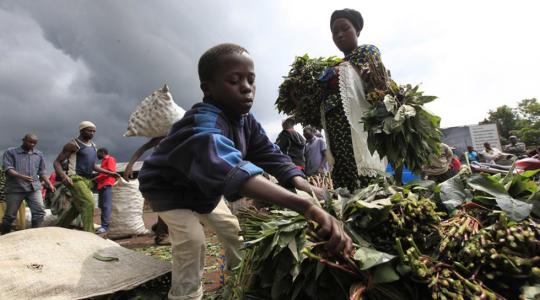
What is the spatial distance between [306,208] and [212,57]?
3.33ft

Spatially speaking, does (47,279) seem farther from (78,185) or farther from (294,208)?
(78,185)

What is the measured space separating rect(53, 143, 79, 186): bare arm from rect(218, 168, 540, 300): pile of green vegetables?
4.07 metres

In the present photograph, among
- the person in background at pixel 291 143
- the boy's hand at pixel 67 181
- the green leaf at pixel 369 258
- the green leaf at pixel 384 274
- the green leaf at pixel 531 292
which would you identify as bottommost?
the green leaf at pixel 531 292

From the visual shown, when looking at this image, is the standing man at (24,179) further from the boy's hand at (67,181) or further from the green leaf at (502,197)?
the green leaf at (502,197)

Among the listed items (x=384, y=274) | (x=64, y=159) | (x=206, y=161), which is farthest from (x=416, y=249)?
(x=64, y=159)

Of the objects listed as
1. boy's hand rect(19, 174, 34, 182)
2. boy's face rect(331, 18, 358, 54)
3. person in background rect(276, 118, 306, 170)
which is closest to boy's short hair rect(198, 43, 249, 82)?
boy's face rect(331, 18, 358, 54)

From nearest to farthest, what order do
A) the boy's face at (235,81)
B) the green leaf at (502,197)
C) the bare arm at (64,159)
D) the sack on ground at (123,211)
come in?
the green leaf at (502,197), the boy's face at (235,81), the bare arm at (64,159), the sack on ground at (123,211)

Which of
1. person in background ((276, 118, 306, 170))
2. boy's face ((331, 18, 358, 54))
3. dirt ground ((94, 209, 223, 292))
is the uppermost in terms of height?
boy's face ((331, 18, 358, 54))

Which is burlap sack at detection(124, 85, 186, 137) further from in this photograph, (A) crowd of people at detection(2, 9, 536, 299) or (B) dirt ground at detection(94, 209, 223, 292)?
(B) dirt ground at detection(94, 209, 223, 292)

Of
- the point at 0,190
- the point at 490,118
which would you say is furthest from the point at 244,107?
the point at 490,118

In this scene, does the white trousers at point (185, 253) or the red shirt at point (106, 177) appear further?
the red shirt at point (106, 177)

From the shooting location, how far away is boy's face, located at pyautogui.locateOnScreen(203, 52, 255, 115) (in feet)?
5.40

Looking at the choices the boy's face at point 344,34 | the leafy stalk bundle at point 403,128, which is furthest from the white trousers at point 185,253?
the boy's face at point 344,34

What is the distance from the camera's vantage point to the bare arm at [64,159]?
4.47m
